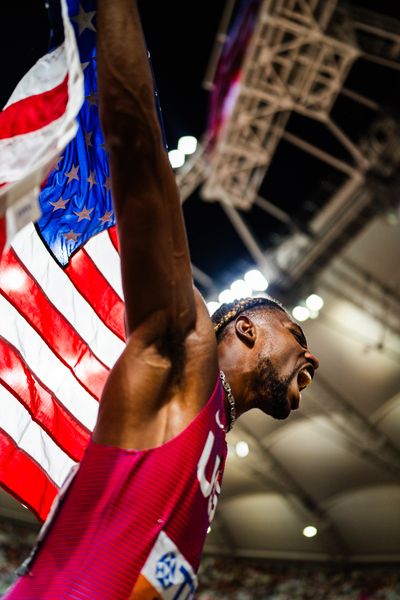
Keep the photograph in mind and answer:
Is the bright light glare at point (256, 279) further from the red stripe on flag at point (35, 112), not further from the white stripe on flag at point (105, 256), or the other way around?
the red stripe on flag at point (35, 112)

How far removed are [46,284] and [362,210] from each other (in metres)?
7.10

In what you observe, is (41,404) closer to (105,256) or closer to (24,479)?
(24,479)

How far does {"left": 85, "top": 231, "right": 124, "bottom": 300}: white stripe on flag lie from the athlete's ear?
27.8 inches

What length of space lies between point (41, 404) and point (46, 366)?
0.14 meters

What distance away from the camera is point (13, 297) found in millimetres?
2201

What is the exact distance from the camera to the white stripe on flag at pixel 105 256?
2.31 meters

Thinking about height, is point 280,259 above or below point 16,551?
above

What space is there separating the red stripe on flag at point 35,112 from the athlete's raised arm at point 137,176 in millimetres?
463

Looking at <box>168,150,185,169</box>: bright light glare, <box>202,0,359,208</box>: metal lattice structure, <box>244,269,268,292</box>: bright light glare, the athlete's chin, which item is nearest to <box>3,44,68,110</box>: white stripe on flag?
the athlete's chin

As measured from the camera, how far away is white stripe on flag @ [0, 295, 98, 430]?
218 centimetres

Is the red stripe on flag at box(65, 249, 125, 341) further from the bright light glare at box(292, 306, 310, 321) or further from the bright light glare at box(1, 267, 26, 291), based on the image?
the bright light glare at box(292, 306, 310, 321)

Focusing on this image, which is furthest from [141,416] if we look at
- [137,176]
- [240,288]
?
[240,288]

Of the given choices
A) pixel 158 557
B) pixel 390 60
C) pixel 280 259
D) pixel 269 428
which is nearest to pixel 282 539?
pixel 269 428

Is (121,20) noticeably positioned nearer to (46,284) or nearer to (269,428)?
(46,284)
